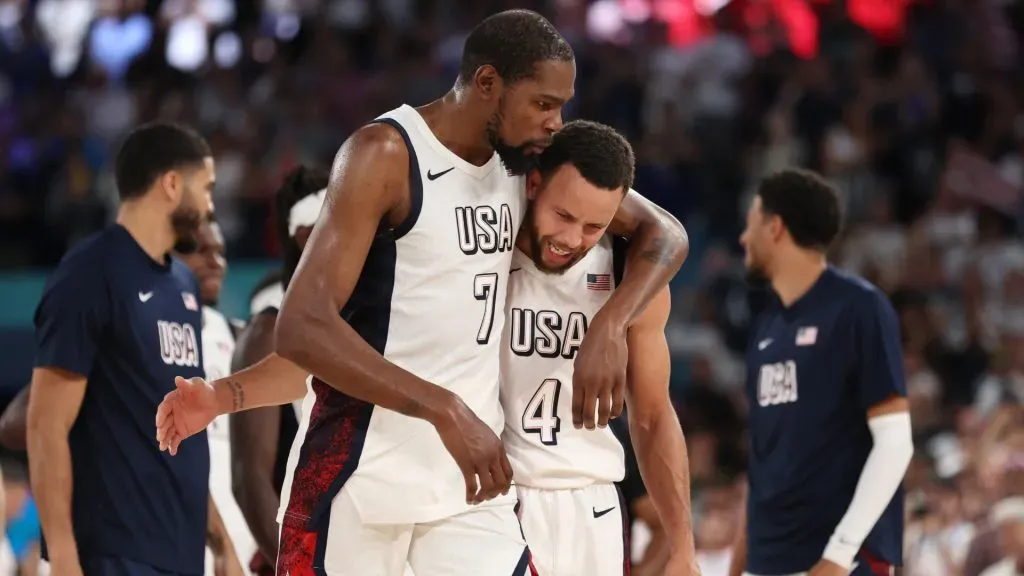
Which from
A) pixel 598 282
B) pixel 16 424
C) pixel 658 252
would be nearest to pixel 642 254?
pixel 658 252

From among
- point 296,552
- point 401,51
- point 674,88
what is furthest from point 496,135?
point 401,51

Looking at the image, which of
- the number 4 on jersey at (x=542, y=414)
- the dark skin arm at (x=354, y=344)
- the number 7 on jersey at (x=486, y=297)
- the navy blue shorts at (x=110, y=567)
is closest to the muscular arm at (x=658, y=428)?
the number 4 on jersey at (x=542, y=414)

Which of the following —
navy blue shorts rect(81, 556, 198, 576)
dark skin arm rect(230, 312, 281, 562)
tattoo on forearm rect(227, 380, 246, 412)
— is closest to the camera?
tattoo on forearm rect(227, 380, 246, 412)

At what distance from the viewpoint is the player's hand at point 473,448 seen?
3.51 metres

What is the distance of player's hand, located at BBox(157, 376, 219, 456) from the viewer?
4.00 meters

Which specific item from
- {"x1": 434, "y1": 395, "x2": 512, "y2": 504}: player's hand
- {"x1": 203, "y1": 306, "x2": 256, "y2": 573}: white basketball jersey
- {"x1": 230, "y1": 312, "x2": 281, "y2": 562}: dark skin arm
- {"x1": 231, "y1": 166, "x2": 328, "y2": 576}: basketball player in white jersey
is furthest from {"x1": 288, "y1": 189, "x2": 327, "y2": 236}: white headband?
{"x1": 434, "y1": 395, "x2": 512, "y2": 504}: player's hand

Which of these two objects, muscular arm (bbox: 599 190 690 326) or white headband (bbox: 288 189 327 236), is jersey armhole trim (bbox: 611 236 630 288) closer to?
muscular arm (bbox: 599 190 690 326)

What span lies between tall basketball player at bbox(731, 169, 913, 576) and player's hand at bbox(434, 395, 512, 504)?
254 centimetres

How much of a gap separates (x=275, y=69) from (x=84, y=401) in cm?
1062

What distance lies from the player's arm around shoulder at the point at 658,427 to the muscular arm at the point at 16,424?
250cm

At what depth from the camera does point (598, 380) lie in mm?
3949

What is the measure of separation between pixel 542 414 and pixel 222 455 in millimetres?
2622

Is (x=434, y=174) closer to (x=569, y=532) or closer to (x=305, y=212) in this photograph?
(x=569, y=532)

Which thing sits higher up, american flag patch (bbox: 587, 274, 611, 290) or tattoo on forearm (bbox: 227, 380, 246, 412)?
american flag patch (bbox: 587, 274, 611, 290)
